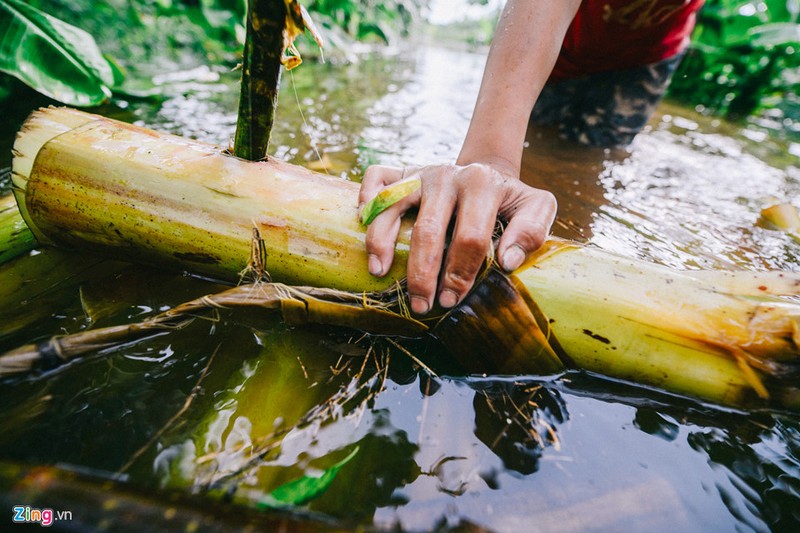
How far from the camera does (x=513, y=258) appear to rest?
0.91 meters

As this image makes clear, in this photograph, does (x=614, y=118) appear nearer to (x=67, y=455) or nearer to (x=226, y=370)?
(x=226, y=370)

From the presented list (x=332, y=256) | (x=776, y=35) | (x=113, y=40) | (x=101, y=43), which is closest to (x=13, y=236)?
(x=332, y=256)

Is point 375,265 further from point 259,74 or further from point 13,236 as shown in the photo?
point 13,236

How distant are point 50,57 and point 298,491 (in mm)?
2370

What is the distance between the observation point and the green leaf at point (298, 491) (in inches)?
27.6

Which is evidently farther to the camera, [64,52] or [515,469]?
[64,52]

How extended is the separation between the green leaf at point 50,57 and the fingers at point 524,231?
86.3 inches

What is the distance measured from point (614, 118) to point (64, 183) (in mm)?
3486

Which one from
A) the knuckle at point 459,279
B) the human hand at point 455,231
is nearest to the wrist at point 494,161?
the human hand at point 455,231

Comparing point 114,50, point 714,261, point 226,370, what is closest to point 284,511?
point 226,370

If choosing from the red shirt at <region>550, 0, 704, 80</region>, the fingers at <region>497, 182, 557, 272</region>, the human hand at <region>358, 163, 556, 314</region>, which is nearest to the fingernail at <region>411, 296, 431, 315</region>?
the human hand at <region>358, 163, 556, 314</region>

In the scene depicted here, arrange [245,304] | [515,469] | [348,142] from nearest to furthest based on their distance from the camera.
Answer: [515,469] < [245,304] < [348,142]

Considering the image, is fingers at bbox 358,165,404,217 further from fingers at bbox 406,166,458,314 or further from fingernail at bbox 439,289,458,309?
fingernail at bbox 439,289,458,309

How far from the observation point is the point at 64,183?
101cm
